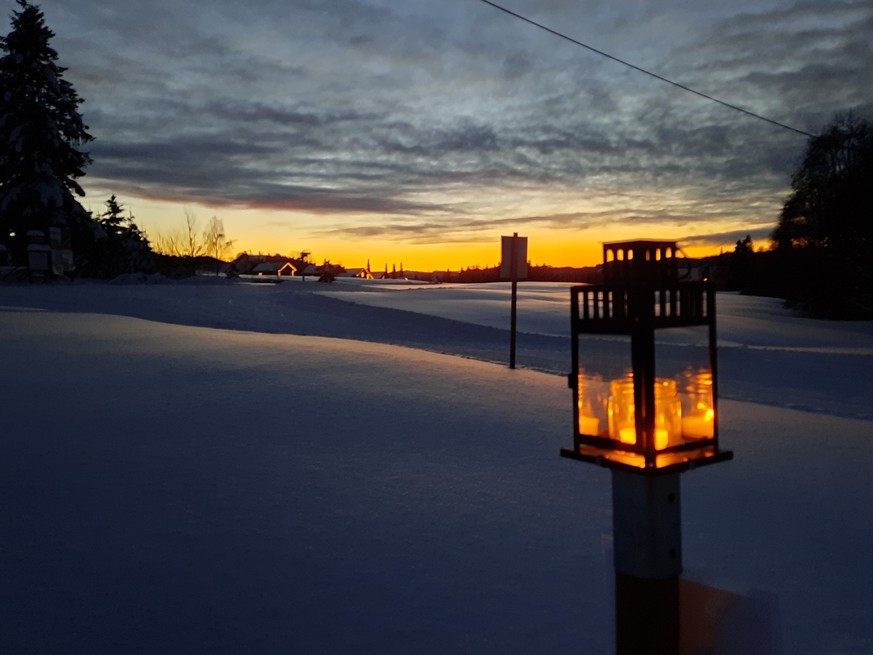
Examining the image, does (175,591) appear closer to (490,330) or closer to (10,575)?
(10,575)

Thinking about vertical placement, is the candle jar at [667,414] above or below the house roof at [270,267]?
below

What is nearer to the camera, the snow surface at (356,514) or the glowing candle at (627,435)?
the glowing candle at (627,435)

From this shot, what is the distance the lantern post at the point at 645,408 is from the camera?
175cm

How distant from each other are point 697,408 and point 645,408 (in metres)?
0.24

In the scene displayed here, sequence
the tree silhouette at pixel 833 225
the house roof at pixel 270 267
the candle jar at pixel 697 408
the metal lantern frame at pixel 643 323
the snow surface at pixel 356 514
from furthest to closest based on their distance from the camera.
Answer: the house roof at pixel 270 267, the tree silhouette at pixel 833 225, the snow surface at pixel 356 514, the candle jar at pixel 697 408, the metal lantern frame at pixel 643 323

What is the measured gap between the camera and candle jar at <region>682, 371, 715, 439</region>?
1834mm

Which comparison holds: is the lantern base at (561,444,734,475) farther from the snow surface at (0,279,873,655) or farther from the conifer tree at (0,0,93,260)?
the conifer tree at (0,0,93,260)

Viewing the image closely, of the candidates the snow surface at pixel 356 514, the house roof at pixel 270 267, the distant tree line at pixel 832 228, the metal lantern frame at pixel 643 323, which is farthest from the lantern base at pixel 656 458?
the house roof at pixel 270 267

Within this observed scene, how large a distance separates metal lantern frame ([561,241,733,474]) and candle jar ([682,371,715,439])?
0.04 feet

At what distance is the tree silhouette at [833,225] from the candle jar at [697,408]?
29715 millimetres

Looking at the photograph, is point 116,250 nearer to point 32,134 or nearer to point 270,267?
point 32,134

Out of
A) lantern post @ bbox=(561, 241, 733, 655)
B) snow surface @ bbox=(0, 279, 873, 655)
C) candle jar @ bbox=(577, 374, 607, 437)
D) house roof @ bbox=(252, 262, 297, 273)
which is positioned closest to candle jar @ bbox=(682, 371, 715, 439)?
lantern post @ bbox=(561, 241, 733, 655)

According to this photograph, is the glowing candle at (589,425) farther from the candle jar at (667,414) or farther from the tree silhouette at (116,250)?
the tree silhouette at (116,250)

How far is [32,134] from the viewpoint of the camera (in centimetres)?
2889
